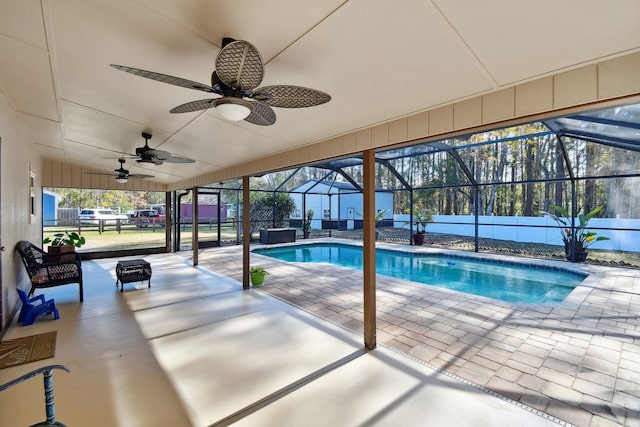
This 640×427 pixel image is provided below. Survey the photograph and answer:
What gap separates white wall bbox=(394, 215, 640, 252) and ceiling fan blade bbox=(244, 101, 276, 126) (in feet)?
28.9

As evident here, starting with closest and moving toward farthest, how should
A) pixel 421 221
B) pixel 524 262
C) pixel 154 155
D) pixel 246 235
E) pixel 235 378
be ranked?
1. pixel 235 378
2. pixel 154 155
3. pixel 246 235
4. pixel 524 262
5. pixel 421 221

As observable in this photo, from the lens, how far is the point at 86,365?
3.00 metres

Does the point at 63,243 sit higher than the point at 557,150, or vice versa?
the point at 557,150

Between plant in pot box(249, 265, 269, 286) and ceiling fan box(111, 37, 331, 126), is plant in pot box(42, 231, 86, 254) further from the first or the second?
ceiling fan box(111, 37, 331, 126)

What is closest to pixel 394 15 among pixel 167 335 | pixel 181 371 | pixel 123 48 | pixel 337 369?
pixel 123 48

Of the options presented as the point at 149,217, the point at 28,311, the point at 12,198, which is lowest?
the point at 28,311

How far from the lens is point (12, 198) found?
410 cm

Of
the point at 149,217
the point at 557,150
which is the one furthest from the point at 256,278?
the point at 557,150

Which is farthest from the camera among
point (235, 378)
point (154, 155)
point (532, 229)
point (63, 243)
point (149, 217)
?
point (149, 217)

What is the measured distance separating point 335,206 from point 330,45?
1561 centimetres

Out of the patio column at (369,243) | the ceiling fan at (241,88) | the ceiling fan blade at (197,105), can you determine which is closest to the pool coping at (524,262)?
the patio column at (369,243)

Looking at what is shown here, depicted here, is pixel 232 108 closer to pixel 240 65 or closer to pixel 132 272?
pixel 240 65

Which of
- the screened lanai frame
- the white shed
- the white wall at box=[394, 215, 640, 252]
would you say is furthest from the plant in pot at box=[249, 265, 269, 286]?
the white shed

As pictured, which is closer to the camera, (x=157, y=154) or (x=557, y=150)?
(x=157, y=154)
